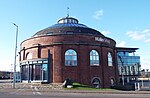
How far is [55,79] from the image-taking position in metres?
35.1

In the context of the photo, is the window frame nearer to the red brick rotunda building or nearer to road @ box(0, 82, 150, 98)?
the red brick rotunda building

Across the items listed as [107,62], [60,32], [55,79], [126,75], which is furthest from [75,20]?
[126,75]

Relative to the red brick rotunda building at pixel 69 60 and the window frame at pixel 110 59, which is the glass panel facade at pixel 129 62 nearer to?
the window frame at pixel 110 59

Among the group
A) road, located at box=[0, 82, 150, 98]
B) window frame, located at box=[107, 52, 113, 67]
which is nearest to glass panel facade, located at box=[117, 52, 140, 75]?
window frame, located at box=[107, 52, 113, 67]

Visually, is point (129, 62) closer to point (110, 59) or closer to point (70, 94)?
point (110, 59)

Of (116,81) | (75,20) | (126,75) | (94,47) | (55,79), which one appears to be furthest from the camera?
(126,75)

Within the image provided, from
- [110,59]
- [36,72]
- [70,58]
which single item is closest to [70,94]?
[70,58]

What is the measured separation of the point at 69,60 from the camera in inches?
1409

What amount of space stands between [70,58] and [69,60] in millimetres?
415

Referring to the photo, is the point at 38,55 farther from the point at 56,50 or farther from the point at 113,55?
the point at 113,55

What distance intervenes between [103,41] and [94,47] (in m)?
2.73

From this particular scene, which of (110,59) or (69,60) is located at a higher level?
(110,59)

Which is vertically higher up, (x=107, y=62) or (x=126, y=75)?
(x=107, y=62)

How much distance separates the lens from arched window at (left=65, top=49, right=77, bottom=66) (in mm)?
35650
